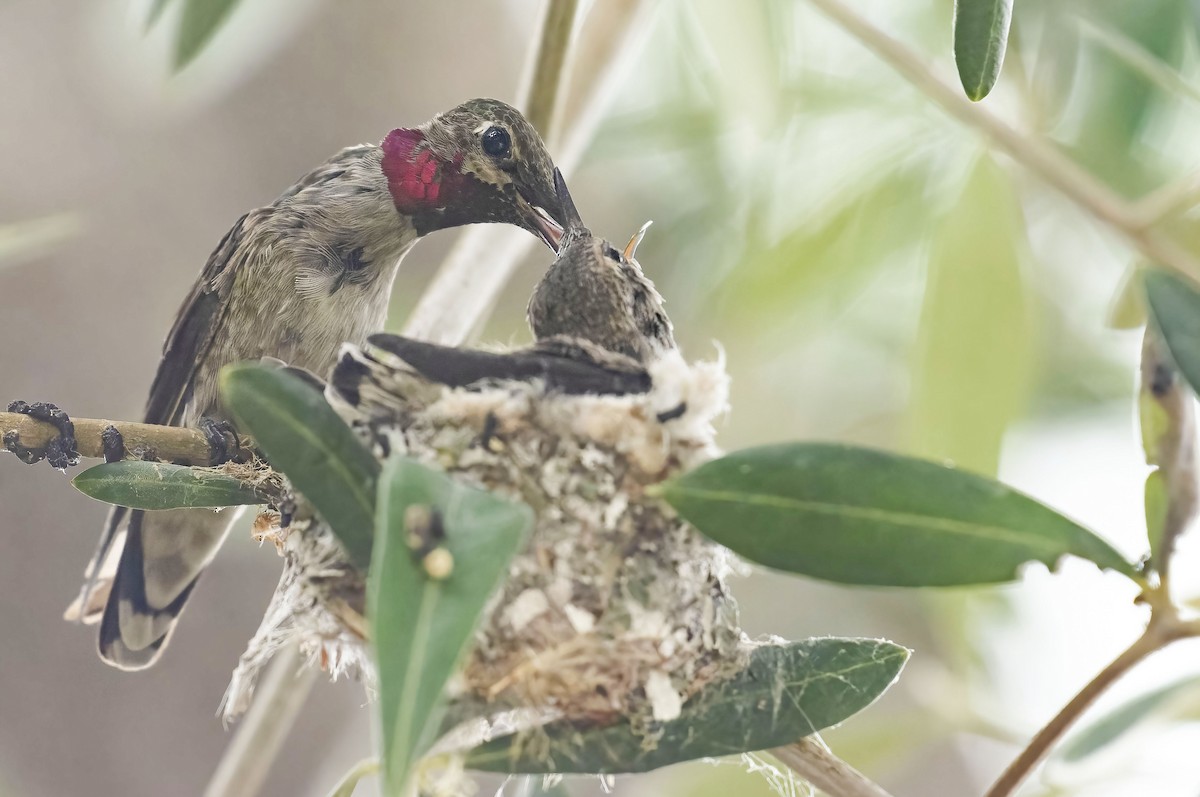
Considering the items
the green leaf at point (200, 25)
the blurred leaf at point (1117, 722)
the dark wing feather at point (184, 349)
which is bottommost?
the blurred leaf at point (1117, 722)

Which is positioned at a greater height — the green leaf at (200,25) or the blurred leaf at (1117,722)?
the green leaf at (200,25)

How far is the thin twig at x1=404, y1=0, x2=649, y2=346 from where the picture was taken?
1.79m

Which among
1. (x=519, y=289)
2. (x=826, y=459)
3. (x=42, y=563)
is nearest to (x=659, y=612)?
(x=826, y=459)

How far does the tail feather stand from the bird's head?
2.29 ft

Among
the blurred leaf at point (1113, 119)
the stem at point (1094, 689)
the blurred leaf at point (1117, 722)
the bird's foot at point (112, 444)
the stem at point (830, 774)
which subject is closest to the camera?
the stem at point (1094, 689)

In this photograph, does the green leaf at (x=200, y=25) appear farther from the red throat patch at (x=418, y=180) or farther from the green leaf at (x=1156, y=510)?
the green leaf at (x=1156, y=510)

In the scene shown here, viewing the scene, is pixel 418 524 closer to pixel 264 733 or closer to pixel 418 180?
pixel 264 733

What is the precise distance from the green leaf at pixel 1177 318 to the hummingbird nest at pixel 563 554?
0.46 meters

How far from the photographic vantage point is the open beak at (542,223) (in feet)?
5.99

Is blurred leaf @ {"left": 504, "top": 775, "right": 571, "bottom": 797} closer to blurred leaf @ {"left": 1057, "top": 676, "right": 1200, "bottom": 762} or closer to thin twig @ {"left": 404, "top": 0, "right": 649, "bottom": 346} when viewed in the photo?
thin twig @ {"left": 404, "top": 0, "right": 649, "bottom": 346}

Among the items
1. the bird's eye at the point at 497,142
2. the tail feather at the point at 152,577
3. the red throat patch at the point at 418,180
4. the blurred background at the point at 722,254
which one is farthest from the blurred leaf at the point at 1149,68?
the tail feather at the point at 152,577

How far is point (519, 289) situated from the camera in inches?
167

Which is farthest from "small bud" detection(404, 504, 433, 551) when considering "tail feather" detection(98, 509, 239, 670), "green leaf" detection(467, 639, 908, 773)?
"tail feather" detection(98, 509, 239, 670)

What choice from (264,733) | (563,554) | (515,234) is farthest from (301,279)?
(563,554)
